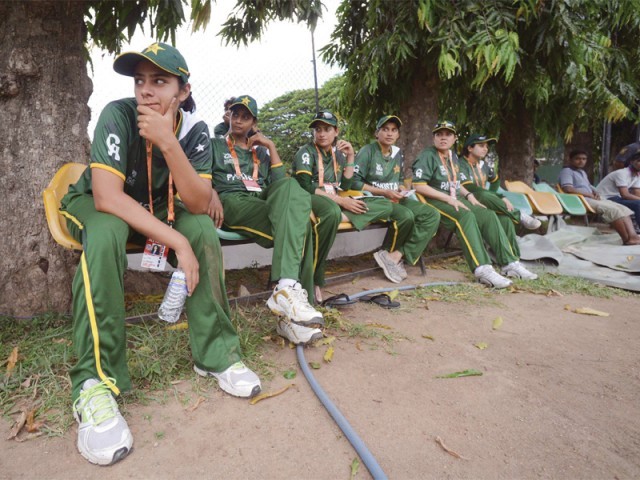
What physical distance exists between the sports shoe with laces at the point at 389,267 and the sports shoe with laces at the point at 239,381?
2.63 m

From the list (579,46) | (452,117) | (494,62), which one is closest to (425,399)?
(494,62)

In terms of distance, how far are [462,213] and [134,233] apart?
3604 millimetres

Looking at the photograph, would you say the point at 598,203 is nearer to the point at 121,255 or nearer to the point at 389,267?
the point at 389,267

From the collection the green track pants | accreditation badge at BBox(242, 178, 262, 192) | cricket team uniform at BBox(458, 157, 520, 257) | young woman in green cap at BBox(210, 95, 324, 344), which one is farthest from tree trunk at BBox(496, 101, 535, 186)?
the green track pants

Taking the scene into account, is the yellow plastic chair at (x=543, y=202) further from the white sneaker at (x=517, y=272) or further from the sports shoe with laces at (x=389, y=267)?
the sports shoe with laces at (x=389, y=267)

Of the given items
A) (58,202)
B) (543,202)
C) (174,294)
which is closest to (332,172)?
(58,202)

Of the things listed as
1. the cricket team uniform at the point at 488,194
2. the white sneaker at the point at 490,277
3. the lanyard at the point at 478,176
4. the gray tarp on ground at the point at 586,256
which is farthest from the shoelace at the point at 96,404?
the lanyard at the point at 478,176

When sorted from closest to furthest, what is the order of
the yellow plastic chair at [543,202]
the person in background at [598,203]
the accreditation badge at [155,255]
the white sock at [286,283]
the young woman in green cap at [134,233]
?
the young woman in green cap at [134,233], the accreditation badge at [155,255], the white sock at [286,283], the person in background at [598,203], the yellow plastic chair at [543,202]

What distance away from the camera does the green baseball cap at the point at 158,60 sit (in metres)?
2.05

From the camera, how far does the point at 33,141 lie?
2887 mm

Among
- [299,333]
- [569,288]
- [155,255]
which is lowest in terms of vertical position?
[569,288]

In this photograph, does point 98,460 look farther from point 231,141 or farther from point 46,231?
point 231,141

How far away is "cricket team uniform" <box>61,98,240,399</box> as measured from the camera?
1861 mm

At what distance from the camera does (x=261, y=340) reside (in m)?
2.77
